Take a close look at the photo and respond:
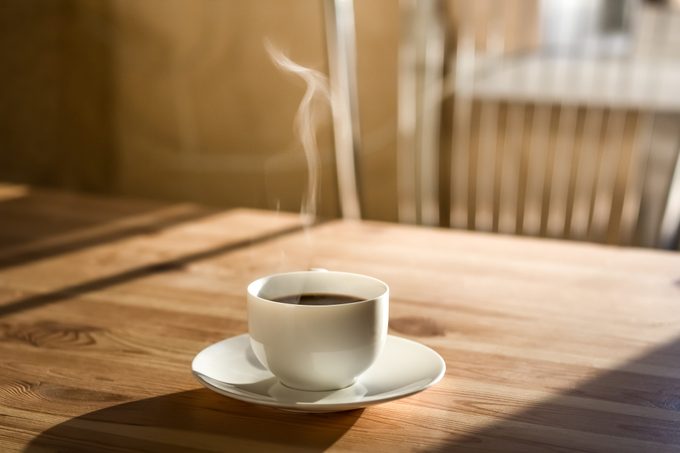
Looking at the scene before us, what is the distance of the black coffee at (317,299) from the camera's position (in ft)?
2.34

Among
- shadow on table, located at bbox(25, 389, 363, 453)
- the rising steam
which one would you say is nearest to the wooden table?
shadow on table, located at bbox(25, 389, 363, 453)

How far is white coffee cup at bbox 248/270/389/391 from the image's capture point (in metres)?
0.66

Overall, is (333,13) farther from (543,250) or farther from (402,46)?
(402,46)

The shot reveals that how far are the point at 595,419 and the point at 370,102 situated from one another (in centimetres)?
183

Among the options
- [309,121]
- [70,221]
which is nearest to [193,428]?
[70,221]

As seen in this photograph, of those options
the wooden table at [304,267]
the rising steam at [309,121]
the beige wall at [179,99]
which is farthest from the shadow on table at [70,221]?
the beige wall at [179,99]

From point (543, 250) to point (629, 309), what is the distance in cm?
24

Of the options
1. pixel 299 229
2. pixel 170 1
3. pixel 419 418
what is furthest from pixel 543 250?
pixel 170 1

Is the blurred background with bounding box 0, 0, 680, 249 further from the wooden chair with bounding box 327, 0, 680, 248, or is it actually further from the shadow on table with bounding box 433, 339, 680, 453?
the shadow on table with bounding box 433, 339, 680, 453

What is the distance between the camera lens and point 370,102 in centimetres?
243

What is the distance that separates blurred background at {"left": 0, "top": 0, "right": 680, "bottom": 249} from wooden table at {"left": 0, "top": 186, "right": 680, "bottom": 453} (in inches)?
32.8

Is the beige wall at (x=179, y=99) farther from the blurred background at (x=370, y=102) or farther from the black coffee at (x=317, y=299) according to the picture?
the black coffee at (x=317, y=299)

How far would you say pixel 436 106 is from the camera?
7.88 feet

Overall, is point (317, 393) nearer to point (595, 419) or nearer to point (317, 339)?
point (317, 339)
